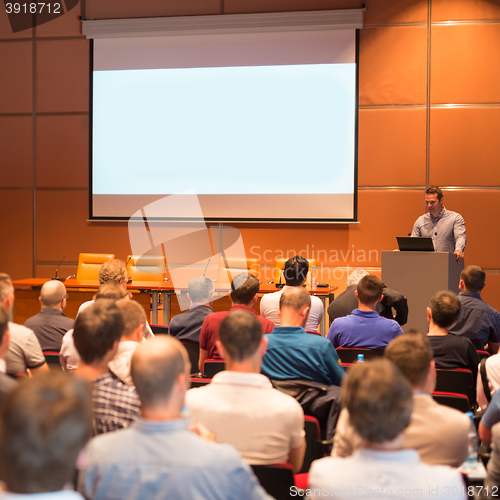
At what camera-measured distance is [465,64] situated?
7.18m

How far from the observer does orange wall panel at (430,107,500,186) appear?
23.6 ft

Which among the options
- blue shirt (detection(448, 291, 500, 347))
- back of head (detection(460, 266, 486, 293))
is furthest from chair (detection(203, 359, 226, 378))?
Answer: back of head (detection(460, 266, 486, 293))

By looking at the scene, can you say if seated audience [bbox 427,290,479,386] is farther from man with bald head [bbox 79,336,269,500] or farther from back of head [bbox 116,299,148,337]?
man with bald head [bbox 79,336,269,500]

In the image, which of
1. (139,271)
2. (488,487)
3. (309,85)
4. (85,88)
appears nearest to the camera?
(488,487)

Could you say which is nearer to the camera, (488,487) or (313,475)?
(313,475)

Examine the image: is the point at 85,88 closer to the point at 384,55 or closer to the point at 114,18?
the point at 114,18

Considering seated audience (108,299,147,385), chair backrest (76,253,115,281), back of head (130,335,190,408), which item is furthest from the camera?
chair backrest (76,253,115,281)

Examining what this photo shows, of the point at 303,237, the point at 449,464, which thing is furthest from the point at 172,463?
the point at 303,237

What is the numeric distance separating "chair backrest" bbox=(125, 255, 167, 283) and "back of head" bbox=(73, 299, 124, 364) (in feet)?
16.1

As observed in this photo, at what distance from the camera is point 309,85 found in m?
7.59

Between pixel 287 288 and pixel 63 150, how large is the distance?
576 cm

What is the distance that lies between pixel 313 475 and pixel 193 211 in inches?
270

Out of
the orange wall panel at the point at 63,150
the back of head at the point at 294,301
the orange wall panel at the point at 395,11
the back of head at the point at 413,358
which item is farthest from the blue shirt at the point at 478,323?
the orange wall panel at the point at 63,150

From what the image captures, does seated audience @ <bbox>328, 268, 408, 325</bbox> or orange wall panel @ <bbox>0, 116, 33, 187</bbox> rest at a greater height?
orange wall panel @ <bbox>0, 116, 33, 187</bbox>
